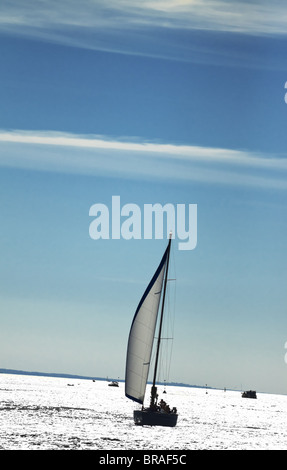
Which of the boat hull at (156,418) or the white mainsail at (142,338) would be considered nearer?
the white mainsail at (142,338)

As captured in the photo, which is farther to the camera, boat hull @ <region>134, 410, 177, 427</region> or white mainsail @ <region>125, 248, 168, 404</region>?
boat hull @ <region>134, 410, 177, 427</region>

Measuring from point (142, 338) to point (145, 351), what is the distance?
1712mm

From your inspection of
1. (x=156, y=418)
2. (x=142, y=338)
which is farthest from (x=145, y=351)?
(x=156, y=418)

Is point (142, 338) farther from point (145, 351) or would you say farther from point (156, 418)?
point (156, 418)

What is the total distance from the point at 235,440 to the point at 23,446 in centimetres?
3173

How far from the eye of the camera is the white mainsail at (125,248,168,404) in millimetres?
93312

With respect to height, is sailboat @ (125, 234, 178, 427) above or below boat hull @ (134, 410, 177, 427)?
above

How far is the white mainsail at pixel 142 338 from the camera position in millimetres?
93312

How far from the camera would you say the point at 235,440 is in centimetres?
9831
